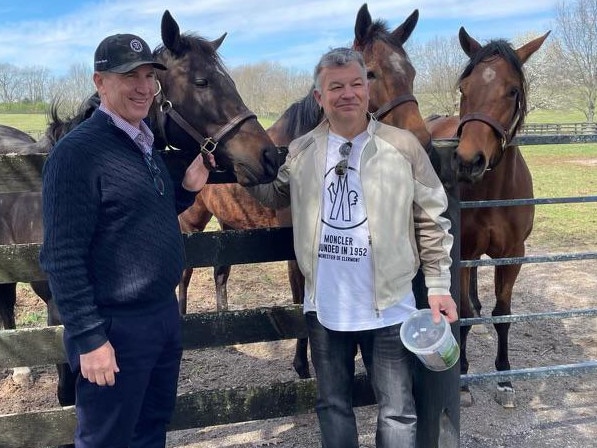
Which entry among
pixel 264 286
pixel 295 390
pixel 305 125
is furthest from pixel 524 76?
pixel 264 286

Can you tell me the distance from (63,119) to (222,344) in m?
1.59

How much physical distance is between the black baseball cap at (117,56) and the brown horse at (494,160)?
1.54m

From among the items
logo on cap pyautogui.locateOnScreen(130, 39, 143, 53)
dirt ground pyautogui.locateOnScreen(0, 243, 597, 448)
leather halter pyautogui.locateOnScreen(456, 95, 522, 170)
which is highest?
logo on cap pyautogui.locateOnScreen(130, 39, 143, 53)

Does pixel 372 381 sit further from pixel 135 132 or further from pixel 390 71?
pixel 390 71

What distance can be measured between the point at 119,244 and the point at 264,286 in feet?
16.6

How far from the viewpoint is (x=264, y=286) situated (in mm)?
6781

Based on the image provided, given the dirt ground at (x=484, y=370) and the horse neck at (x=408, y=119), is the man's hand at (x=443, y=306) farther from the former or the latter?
the dirt ground at (x=484, y=370)

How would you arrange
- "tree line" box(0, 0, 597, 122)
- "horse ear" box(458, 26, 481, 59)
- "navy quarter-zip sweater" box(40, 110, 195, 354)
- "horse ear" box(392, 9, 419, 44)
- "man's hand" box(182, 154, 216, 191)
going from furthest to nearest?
"tree line" box(0, 0, 597, 122), "horse ear" box(458, 26, 481, 59), "horse ear" box(392, 9, 419, 44), "man's hand" box(182, 154, 216, 191), "navy quarter-zip sweater" box(40, 110, 195, 354)

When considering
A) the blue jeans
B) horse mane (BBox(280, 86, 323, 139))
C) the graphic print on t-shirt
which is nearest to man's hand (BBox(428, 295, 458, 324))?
the blue jeans

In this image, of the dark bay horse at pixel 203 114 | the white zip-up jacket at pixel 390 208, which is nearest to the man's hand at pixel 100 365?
the white zip-up jacket at pixel 390 208

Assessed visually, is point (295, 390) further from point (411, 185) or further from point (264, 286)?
point (264, 286)

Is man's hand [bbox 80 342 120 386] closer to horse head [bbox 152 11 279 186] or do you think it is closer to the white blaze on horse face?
horse head [bbox 152 11 279 186]

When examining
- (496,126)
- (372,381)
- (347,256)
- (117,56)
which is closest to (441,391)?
(372,381)

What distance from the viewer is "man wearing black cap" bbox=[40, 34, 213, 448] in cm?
168
